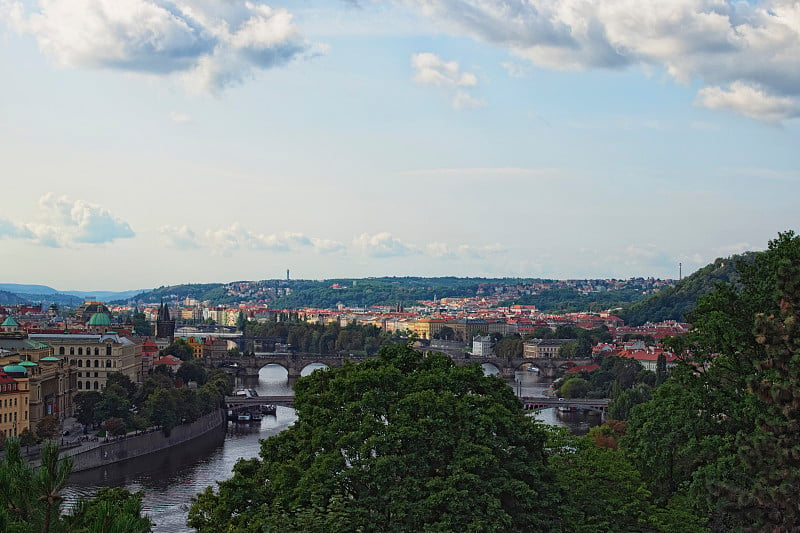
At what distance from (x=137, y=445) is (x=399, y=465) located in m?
39.1

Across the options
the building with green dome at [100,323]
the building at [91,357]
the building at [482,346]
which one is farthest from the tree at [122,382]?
the building at [482,346]

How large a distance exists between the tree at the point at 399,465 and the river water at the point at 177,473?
12.7 metres

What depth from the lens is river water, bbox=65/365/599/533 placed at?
42.9m

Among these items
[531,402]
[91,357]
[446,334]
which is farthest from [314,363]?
[446,334]

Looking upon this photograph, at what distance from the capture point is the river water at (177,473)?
42.9m

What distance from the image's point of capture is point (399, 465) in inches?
832

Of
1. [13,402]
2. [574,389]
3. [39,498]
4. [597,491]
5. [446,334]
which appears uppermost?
[39,498]

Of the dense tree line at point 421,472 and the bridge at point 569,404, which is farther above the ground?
the dense tree line at point 421,472

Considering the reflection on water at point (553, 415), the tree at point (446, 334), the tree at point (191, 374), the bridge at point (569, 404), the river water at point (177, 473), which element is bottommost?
the reflection on water at point (553, 415)

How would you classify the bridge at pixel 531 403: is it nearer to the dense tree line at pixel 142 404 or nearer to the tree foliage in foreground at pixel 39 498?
the dense tree line at pixel 142 404

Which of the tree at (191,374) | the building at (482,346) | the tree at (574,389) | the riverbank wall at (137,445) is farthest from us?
the building at (482,346)

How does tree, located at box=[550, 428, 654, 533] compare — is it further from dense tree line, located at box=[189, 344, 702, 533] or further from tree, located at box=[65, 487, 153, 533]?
tree, located at box=[65, 487, 153, 533]

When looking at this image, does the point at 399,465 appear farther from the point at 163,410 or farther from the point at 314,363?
the point at 314,363

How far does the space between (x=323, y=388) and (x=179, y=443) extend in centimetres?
3981
